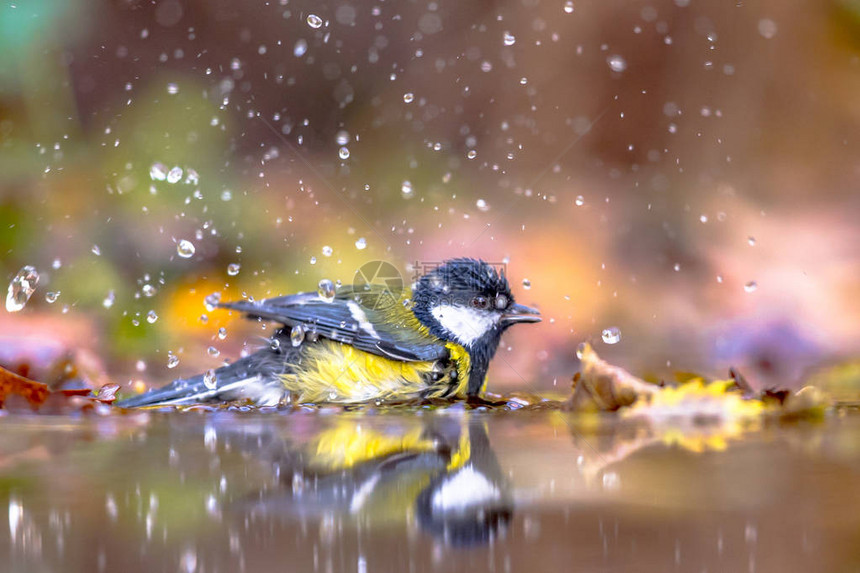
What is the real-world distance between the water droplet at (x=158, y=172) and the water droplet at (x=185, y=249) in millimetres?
346

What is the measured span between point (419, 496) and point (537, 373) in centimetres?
216

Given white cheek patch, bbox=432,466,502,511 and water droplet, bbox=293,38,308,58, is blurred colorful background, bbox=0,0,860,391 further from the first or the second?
white cheek patch, bbox=432,466,502,511

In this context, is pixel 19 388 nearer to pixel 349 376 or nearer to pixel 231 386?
pixel 231 386

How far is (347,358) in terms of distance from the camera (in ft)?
9.48

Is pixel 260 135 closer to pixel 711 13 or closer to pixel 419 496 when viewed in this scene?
pixel 711 13

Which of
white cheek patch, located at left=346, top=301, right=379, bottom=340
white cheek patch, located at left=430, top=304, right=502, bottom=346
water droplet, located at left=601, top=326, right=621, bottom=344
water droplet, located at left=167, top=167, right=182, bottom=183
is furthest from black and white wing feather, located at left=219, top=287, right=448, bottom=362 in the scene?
water droplet, located at left=167, top=167, right=182, bottom=183

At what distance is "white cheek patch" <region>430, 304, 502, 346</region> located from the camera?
311 centimetres

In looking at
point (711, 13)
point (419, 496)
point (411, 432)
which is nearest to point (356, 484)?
point (419, 496)

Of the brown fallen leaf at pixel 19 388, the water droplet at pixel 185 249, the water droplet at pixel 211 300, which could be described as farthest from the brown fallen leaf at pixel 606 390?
the water droplet at pixel 185 249

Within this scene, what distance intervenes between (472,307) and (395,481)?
1763 millimetres

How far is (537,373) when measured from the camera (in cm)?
341

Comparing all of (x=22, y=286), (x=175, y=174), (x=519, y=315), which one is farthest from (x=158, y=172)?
(x=519, y=315)

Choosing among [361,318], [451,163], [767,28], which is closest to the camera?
[361,318]

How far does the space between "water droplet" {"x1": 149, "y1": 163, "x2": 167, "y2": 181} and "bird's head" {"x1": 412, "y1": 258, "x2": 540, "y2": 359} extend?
1790 millimetres
